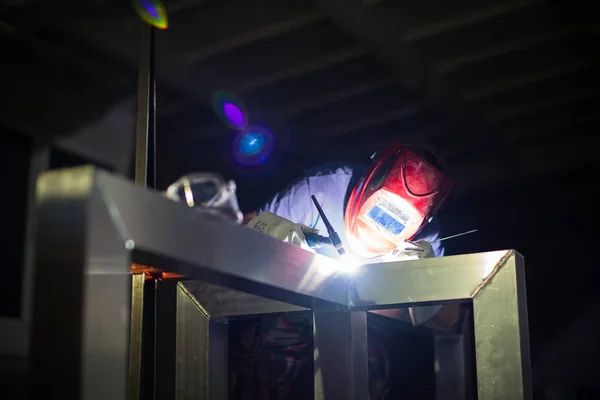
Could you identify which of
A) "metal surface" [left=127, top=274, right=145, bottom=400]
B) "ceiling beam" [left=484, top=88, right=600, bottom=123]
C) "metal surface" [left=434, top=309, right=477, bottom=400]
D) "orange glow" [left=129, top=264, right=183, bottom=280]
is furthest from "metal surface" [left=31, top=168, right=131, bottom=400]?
"ceiling beam" [left=484, top=88, right=600, bottom=123]

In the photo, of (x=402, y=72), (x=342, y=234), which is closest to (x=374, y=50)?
(x=402, y=72)

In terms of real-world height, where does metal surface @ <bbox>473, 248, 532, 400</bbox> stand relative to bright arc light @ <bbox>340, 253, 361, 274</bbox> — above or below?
below

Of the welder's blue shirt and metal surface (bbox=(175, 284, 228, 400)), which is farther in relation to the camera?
the welder's blue shirt

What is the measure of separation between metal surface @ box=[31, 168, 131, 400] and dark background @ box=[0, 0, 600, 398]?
1.42 meters

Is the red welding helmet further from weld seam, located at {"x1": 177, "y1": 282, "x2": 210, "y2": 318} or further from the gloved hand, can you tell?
weld seam, located at {"x1": 177, "y1": 282, "x2": 210, "y2": 318}

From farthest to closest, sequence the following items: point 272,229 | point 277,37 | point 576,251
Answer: point 576,251 < point 277,37 < point 272,229

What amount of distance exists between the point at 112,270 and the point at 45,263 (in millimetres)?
64

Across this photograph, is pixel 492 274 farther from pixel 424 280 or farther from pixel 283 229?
pixel 283 229

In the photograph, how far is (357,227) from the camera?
6.00 ft

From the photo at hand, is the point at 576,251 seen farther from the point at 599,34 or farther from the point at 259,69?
the point at 259,69

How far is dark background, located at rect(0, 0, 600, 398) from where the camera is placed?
228 centimetres

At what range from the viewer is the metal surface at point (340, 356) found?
1.44 meters

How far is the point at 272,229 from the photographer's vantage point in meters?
1.53

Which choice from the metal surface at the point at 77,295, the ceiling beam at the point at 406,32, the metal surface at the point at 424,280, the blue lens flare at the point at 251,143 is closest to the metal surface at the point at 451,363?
the ceiling beam at the point at 406,32
